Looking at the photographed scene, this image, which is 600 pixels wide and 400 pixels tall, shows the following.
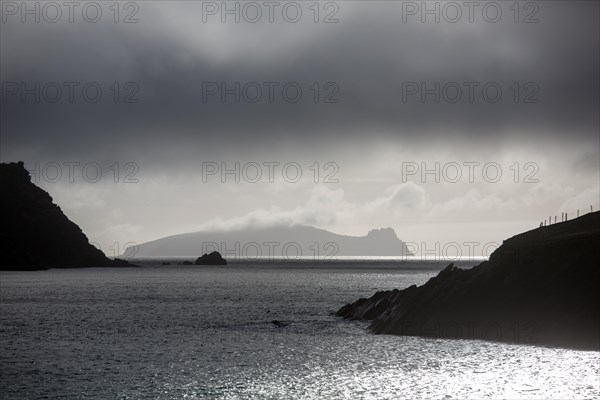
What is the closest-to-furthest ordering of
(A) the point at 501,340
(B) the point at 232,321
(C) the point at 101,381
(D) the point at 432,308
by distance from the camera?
(C) the point at 101,381
(A) the point at 501,340
(D) the point at 432,308
(B) the point at 232,321

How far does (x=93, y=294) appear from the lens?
139 m

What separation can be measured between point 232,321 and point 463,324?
3464cm

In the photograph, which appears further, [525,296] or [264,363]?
[525,296]

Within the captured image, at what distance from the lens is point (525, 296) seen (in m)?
56.2

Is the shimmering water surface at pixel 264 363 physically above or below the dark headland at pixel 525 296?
below

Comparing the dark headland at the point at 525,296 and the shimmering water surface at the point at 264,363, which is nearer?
the shimmering water surface at the point at 264,363

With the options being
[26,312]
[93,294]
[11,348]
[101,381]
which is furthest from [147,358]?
[93,294]

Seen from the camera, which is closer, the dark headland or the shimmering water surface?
the shimmering water surface

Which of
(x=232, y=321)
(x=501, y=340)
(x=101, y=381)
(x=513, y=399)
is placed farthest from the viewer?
(x=232, y=321)

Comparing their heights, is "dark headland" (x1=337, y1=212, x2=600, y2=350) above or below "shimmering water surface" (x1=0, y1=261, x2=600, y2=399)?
above

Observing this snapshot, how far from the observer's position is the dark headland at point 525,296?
53469 mm

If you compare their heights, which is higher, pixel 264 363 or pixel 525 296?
pixel 525 296

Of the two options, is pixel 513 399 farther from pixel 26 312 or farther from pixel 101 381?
pixel 26 312

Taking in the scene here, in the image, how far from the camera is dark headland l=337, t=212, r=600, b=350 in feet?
175
